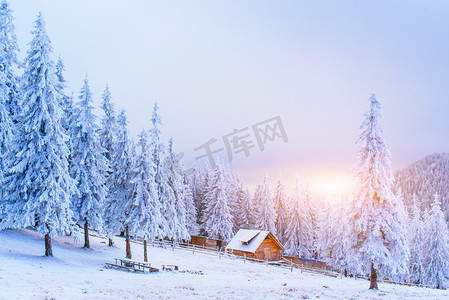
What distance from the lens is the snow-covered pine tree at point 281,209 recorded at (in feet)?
220

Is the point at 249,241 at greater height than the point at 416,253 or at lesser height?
greater

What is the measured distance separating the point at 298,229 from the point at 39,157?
50985 mm

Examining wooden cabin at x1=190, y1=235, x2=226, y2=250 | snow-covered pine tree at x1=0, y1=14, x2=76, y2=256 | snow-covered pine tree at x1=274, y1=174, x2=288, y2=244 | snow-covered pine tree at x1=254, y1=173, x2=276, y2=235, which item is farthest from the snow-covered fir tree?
snow-covered pine tree at x1=274, y1=174, x2=288, y2=244

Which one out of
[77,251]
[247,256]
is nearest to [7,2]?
[77,251]

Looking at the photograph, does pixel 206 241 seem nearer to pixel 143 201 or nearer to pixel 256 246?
pixel 256 246

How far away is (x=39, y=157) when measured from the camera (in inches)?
960

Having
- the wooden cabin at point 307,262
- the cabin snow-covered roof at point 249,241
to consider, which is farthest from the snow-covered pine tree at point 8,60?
the wooden cabin at point 307,262

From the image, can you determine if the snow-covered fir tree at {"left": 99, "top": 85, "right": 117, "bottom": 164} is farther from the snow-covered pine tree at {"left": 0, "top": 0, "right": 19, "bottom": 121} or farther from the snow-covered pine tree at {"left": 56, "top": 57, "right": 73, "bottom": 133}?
the snow-covered pine tree at {"left": 0, "top": 0, "right": 19, "bottom": 121}

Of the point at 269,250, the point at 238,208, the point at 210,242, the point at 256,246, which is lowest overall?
the point at 210,242

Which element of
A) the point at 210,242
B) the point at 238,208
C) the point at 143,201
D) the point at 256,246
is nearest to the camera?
the point at 143,201

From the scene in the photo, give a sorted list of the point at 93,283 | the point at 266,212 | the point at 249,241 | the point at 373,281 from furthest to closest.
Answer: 1. the point at 266,212
2. the point at 249,241
3. the point at 373,281
4. the point at 93,283

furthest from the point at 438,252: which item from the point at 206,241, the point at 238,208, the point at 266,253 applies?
the point at 206,241

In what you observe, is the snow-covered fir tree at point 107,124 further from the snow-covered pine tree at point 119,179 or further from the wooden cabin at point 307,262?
the wooden cabin at point 307,262

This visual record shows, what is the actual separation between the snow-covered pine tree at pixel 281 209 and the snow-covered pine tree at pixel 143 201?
40.7 metres
